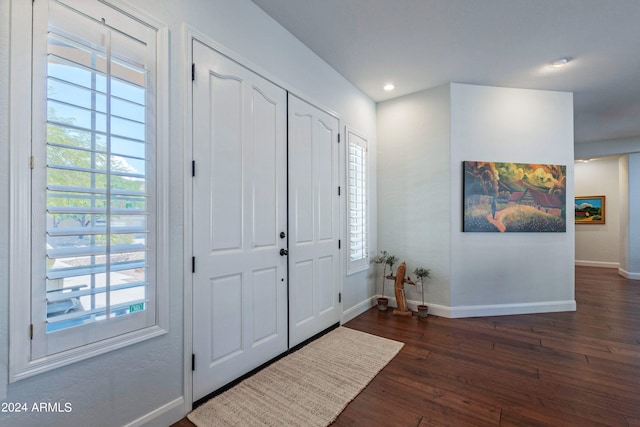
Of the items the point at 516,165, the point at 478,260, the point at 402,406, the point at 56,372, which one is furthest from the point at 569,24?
the point at 56,372

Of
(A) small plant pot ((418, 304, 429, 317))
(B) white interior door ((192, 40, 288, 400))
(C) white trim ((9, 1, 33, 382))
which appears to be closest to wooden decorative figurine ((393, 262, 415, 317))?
(A) small plant pot ((418, 304, 429, 317))

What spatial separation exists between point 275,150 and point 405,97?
7.88 ft

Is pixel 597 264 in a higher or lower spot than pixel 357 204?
lower

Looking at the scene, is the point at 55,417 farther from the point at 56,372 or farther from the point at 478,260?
the point at 478,260

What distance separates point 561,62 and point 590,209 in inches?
241

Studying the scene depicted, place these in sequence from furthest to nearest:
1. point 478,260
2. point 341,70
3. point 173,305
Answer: point 478,260 → point 341,70 → point 173,305

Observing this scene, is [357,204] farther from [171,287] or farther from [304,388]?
[171,287]

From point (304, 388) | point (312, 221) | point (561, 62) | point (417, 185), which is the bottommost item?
point (304, 388)

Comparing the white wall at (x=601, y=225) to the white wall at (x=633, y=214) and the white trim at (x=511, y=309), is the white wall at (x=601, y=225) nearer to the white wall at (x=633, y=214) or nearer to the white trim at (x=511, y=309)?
the white wall at (x=633, y=214)

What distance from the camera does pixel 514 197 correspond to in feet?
12.5

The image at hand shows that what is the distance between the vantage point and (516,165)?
3.83 metres

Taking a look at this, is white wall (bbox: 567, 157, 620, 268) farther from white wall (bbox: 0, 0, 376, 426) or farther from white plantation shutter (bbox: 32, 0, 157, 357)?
white plantation shutter (bbox: 32, 0, 157, 357)

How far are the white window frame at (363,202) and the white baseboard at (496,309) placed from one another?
0.91 meters

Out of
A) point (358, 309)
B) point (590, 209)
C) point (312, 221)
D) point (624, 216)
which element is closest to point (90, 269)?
point (312, 221)
